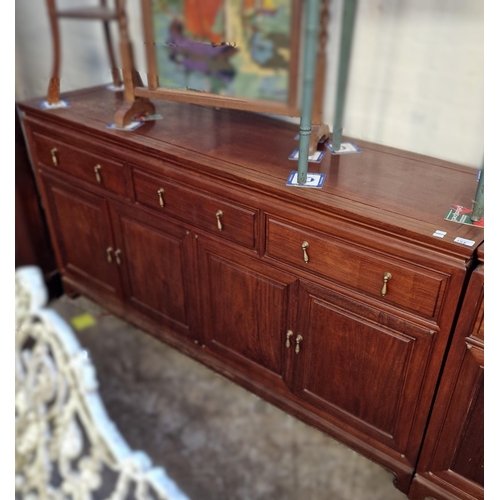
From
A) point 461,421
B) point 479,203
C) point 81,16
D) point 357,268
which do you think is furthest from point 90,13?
point 461,421

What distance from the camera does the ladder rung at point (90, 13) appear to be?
1043mm

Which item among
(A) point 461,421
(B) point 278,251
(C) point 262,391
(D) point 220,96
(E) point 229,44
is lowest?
(C) point 262,391

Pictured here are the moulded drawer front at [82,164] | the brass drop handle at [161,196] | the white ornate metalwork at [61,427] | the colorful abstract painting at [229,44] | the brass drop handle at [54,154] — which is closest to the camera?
the white ornate metalwork at [61,427]

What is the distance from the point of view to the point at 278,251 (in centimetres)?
135

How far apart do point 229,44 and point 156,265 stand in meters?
0.92

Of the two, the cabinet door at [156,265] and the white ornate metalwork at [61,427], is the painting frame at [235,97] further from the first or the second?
the white ornate metalwork at [61,427]

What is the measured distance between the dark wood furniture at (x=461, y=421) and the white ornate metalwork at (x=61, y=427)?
80 centimetres

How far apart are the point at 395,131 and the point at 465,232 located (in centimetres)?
51

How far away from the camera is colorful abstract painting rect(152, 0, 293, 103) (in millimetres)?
958

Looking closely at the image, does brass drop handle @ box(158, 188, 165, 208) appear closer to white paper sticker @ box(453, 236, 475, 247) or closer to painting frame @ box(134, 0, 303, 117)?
painting frame @ box(134, 0, 303, 117)

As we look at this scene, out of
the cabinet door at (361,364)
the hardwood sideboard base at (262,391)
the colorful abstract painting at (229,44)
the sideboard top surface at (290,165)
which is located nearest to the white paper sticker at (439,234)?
the sideboard top surface at (290,165)

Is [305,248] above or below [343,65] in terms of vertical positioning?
below

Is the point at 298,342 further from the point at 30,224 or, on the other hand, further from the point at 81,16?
the point at 81,16
